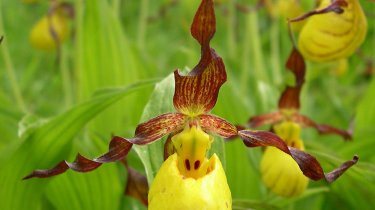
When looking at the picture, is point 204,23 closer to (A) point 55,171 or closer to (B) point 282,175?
(A) point 55,171

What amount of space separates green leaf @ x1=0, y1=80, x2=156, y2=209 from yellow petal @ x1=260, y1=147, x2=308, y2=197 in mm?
315

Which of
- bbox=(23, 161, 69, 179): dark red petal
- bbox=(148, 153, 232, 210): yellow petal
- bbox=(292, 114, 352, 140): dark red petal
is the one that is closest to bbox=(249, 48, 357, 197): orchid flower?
bbox=(292, 114, 352, 140): dark red petal

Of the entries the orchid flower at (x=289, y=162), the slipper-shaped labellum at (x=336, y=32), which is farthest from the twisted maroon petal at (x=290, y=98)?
the slipper-shaped labellum at (x=336, y=32)

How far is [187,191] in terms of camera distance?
0.98 meters

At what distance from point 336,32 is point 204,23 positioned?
0.57 m

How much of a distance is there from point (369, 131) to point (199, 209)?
3.38 ft

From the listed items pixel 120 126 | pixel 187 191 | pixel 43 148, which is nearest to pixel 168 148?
pixel 187 191

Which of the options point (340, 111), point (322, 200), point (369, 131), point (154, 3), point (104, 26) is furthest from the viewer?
point (154, 3)

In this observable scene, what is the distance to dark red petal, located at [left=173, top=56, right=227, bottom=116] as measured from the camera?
1.03m

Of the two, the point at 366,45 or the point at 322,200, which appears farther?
the point at 366,45

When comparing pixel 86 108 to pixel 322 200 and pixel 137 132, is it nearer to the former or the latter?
pixel 137 132

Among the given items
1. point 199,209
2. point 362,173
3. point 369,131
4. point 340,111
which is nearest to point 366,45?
point 340,111

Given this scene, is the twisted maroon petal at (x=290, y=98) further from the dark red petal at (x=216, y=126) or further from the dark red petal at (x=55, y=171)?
the dark red petal at (x=55, y=171)

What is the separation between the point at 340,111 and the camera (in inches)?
101
